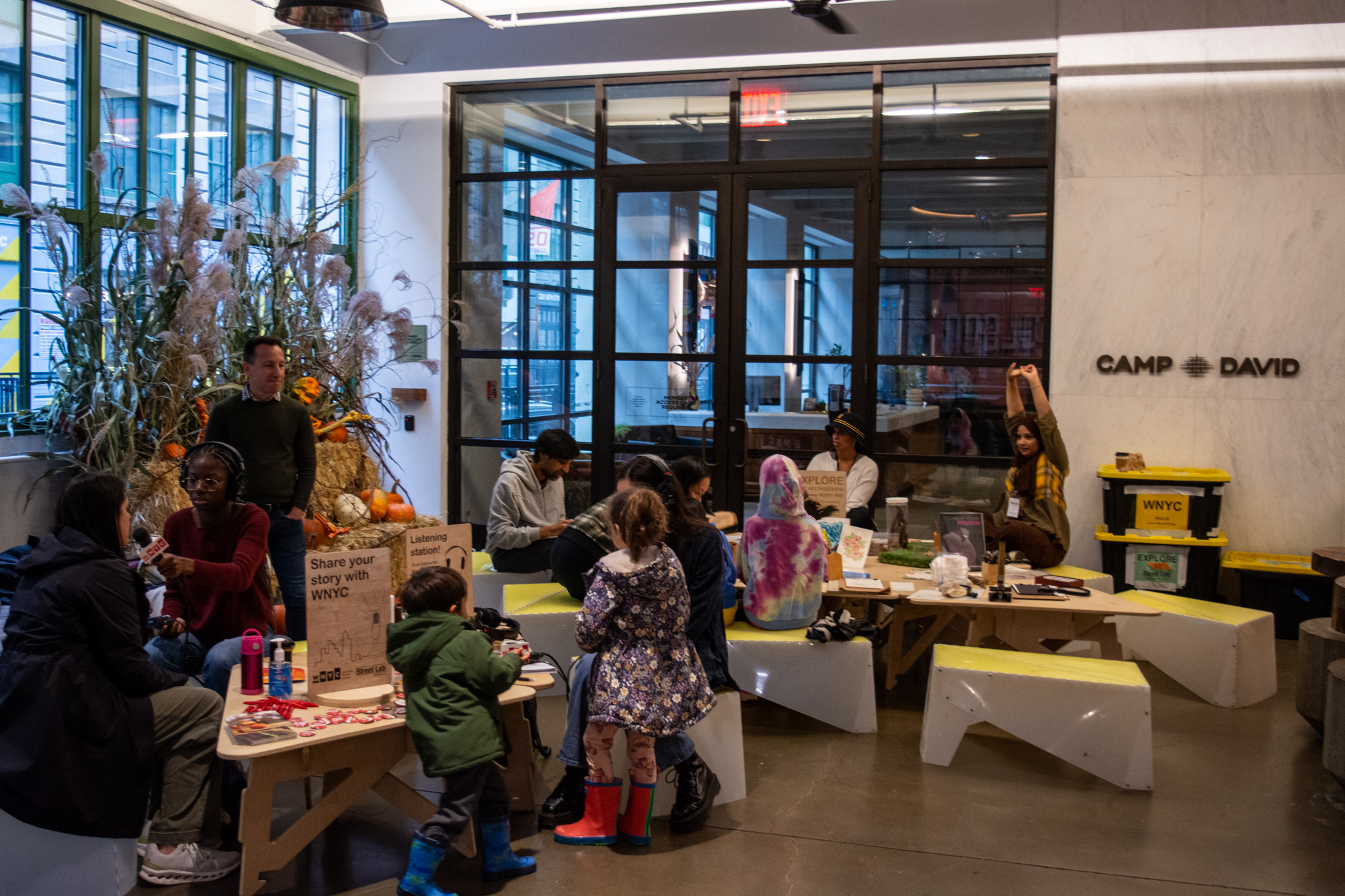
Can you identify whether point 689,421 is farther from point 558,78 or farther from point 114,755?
point 114,755

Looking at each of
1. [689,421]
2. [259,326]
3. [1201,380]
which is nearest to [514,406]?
[689,421]

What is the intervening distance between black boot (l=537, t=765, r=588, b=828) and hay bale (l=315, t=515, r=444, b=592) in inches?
103

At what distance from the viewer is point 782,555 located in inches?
188

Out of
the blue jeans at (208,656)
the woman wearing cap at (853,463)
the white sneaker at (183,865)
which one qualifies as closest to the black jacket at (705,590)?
the blue jeans at (208,656)

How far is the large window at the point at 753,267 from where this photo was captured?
754 centimetres

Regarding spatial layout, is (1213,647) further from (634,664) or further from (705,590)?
(634,664)

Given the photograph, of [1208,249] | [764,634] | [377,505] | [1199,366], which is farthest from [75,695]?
[1208,249]

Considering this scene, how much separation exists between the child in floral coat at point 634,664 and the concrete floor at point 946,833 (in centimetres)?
13

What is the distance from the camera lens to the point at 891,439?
779 cm

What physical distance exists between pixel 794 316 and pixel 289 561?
4104mm

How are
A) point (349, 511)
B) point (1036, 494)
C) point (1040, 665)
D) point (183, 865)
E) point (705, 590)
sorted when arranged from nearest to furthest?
point (183, 865) < point (705, 590) < point (1040, 665) < point (1036, 494) < point (349, 511)

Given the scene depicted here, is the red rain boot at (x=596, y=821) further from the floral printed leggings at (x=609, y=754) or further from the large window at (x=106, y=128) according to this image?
the large window at (x=106, y=128)

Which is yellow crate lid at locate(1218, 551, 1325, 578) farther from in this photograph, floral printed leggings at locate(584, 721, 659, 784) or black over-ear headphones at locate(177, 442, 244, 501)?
black over-ear headphones at locate(177, 442, 244, 501)

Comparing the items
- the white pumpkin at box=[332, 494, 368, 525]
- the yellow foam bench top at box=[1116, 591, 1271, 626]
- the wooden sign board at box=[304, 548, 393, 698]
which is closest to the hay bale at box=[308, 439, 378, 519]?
the white pumpkin at box=[332, 494, 368, 525]
